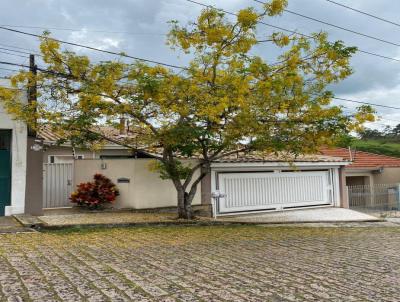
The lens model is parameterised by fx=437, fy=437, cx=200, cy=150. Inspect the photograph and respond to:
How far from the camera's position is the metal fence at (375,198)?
70.0ft

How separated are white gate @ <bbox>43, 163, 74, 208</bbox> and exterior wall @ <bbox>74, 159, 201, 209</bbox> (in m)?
0.41

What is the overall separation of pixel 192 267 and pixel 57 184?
10260 millimetres

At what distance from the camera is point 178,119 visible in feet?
40.3

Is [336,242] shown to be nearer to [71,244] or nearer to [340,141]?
[340,141]

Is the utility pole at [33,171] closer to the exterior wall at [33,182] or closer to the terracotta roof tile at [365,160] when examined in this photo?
the exterior wall at [33,182]

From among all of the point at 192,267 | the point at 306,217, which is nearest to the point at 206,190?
the point at 306,217

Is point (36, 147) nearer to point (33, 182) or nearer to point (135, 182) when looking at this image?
point (33, 182)

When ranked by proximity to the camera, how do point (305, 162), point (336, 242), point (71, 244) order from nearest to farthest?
point (71, 244) → point (336, 242) → point (305, 162)

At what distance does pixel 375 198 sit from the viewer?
2236cm

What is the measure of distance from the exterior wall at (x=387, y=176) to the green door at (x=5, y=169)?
2338cm

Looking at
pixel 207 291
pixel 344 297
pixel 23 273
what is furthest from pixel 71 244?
pixel 344 297

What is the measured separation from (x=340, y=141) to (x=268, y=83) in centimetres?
283

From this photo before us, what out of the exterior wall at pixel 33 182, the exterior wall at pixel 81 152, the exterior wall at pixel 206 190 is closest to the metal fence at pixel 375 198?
the exterior wall at pixel 206 190

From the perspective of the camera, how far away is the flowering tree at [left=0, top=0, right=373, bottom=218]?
11.6 meters
